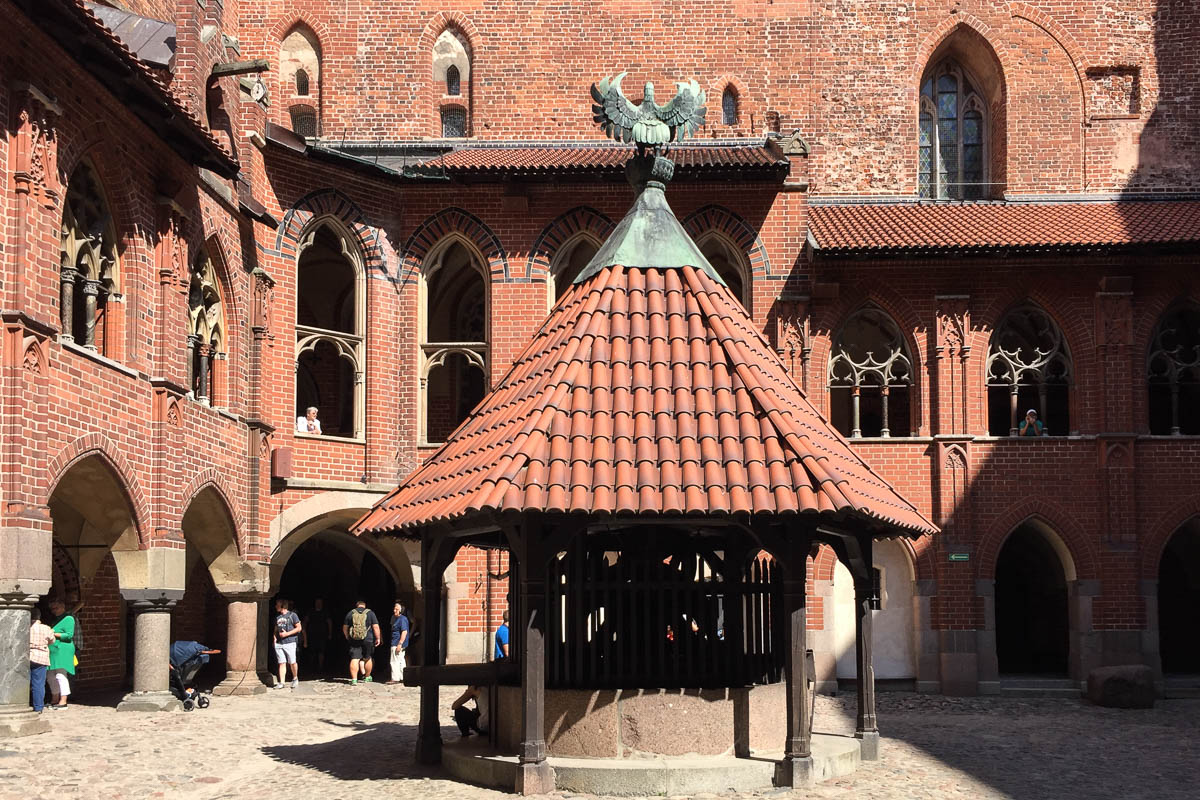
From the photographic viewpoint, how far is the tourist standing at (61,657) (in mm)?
16922

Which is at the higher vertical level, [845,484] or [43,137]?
[43,137]

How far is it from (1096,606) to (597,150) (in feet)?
35.4

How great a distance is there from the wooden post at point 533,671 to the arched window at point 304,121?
18.2m

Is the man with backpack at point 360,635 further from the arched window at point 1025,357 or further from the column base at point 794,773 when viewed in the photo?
the column base at point 794,773

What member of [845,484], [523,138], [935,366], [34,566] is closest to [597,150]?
[523,138]

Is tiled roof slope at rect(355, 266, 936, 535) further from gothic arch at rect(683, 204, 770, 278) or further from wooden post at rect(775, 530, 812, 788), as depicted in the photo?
gothic arch at rect(683, 204, 770, 278)

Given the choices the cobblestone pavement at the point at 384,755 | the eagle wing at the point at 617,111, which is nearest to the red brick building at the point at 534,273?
the cobblestone pavement at the point at 384,755

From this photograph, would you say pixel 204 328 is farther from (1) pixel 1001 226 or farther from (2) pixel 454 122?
(1) pixel 1001 226

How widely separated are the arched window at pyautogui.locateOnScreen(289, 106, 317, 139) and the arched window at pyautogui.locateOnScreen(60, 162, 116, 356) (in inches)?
422

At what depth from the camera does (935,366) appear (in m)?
23.2

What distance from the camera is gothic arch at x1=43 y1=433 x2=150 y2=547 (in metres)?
14.7

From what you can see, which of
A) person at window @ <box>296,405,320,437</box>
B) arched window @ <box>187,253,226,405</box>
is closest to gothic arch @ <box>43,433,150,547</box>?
arched window @ <box>187,253,226,405</box>

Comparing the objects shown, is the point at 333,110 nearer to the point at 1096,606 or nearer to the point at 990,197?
the point at 990,197

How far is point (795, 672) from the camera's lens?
10695 millimetres
